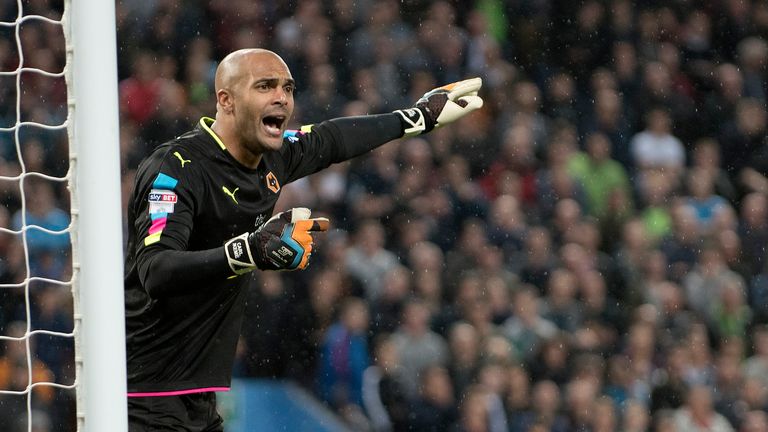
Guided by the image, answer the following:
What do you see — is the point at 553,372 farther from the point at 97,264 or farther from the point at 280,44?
the point at 97,264

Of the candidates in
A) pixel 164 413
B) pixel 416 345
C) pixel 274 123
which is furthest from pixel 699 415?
pixel 164 413

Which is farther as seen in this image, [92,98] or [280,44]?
[280,44]

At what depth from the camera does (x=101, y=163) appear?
144 inches

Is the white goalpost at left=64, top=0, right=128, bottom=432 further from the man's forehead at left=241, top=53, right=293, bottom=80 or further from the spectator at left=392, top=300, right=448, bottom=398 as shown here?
the spectator at left=392, top=300, right=448, bottom=398

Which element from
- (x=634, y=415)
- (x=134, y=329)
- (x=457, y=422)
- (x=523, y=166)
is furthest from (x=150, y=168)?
(x=523, y=166)

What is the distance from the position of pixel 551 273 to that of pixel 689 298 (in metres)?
1.16

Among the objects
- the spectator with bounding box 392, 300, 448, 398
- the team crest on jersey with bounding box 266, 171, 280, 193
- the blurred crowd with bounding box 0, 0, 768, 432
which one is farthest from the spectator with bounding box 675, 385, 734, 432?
the team crest on jersey with bounding box 266, 171, 280, 193

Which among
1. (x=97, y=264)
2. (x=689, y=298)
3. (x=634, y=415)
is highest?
(x=97, y=264)

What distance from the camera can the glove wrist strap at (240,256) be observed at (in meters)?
3.96

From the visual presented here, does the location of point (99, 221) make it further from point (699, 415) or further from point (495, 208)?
point (495, 208)

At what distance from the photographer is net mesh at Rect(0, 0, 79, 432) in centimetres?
863

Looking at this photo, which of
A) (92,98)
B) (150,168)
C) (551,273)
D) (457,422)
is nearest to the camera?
(92,98)

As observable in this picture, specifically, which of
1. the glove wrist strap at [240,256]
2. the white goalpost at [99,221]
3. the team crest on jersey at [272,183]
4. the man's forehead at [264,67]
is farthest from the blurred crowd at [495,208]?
the white goalpost at [99,221]

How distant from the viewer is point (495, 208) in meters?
10.2
